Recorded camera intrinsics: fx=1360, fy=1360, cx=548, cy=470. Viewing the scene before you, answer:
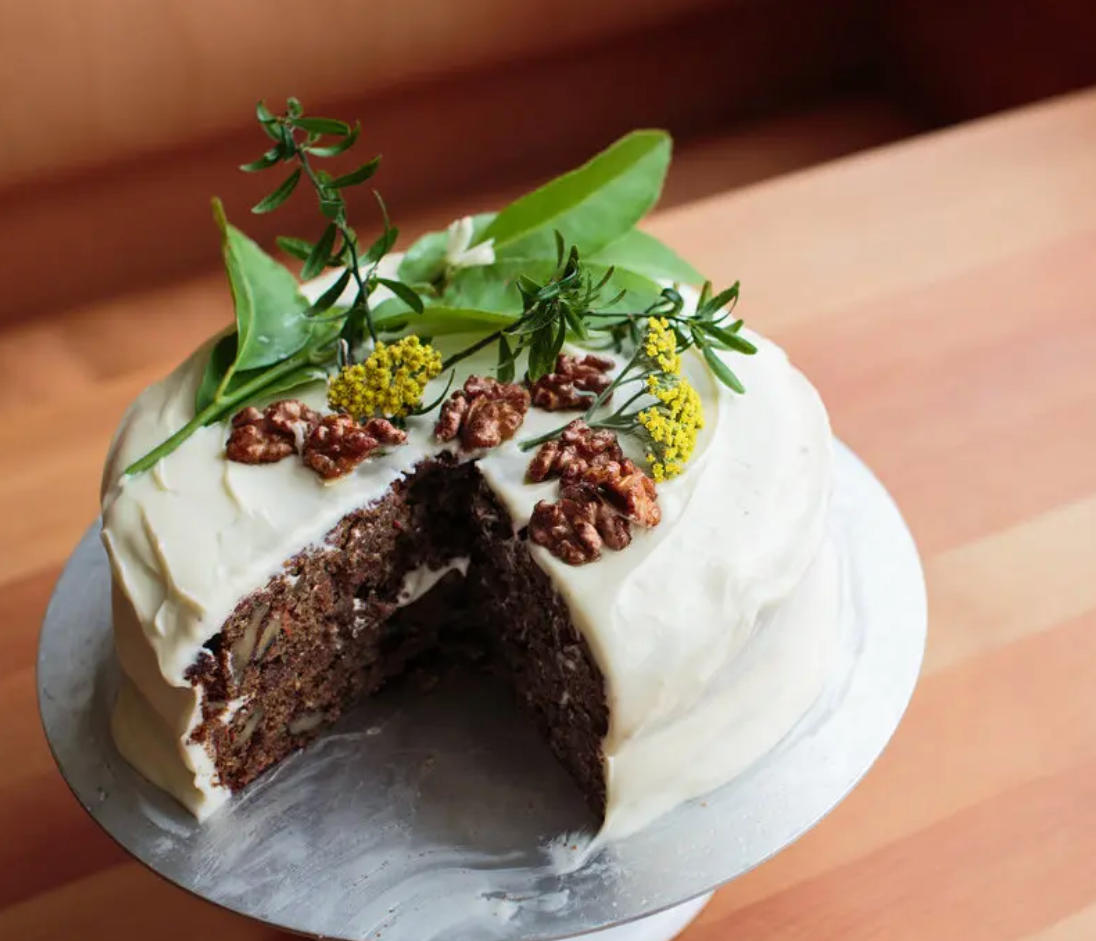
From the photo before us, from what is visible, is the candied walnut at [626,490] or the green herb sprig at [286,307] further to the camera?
the green herb sprig at [286,307]

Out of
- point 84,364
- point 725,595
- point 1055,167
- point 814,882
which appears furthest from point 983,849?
point 84,364

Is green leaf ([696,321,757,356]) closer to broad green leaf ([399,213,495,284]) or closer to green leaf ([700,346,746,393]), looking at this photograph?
green leaf ([700,346,746,393])

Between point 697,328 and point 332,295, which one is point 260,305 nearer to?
point 332,295

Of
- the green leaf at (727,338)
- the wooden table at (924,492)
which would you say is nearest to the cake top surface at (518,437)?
the green leaf at (727,338)

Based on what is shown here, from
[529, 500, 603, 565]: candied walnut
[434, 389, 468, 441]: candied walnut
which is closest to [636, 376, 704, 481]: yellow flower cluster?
[529, 500, 603, 565]: candied walnut

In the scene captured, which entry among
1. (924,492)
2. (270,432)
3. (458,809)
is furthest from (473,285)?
(924,492)

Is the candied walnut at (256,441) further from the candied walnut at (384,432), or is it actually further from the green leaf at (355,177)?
the green leaf at (355,177)
